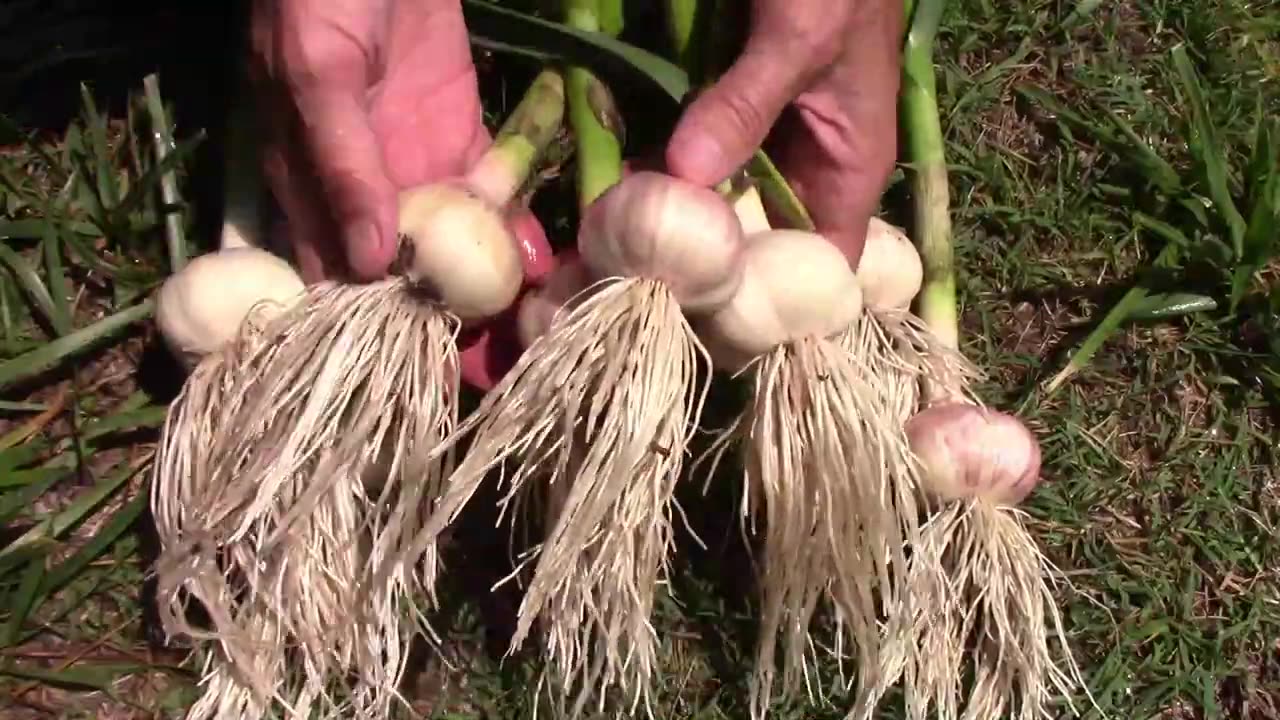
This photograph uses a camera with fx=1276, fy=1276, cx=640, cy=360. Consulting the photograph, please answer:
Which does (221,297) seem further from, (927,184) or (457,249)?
(927,184)

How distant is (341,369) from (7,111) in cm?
50

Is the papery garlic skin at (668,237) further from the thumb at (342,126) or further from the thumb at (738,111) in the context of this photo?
the thumb at (342,126)

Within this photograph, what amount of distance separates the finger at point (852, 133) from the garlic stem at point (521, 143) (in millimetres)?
197

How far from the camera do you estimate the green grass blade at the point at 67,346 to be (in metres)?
1.08

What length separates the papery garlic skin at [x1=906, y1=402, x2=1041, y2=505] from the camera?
100 cm

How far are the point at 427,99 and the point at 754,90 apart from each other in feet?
0.88

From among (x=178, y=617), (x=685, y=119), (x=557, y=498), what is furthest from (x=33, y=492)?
(x=685, y=119)

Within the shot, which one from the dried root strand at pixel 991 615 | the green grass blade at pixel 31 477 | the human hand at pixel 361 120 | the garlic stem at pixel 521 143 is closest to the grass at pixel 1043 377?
the green grass blade at pixel 31 477

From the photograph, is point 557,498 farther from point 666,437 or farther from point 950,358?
point 950,358

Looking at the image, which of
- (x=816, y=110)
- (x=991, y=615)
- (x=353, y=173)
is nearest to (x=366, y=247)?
(x=353, y=173)

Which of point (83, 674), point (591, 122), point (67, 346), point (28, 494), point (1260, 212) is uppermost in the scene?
point (591, 122)

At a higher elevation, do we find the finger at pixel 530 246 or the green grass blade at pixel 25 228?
the finger at pixel 530 246

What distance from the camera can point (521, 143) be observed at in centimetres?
101

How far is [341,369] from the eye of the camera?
3.05 ft
